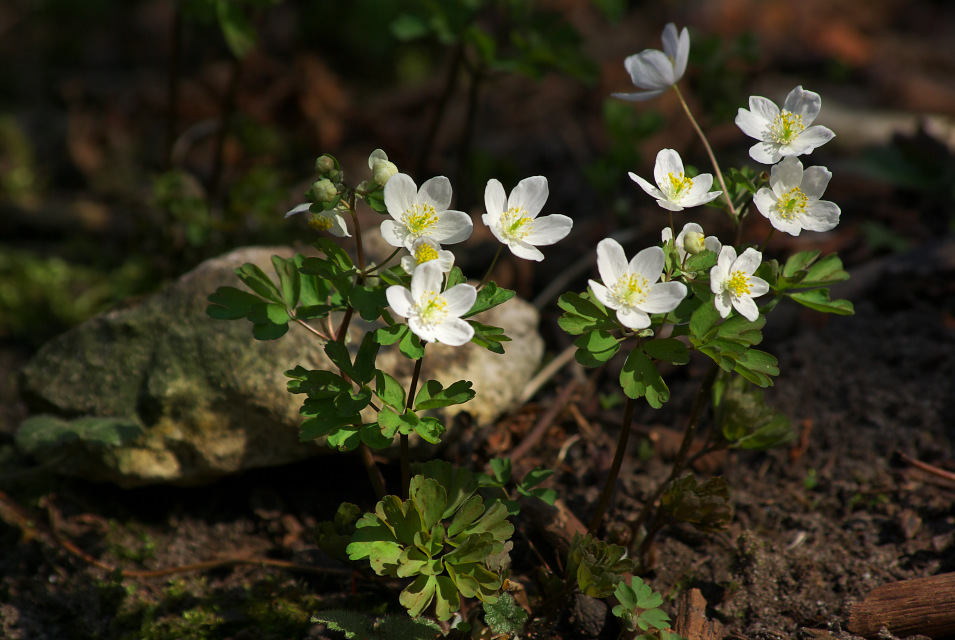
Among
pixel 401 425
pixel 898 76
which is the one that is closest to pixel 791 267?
pixel 401 425

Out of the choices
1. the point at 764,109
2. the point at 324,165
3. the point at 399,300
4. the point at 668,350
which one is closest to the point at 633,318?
the point at 668,350

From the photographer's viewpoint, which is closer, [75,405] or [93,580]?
[93,580]

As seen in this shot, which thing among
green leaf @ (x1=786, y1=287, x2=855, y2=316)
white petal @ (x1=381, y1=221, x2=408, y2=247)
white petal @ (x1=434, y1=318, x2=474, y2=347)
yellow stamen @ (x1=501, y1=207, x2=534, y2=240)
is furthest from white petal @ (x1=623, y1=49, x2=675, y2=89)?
white petal @ (x1=434, y1=318, x2=474, y2=347)

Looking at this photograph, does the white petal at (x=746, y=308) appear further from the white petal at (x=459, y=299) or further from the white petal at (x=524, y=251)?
the white petal at (x=459, y=299)

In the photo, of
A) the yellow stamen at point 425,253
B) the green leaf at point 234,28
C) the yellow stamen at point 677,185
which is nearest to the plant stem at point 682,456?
the yellow stamen at point 677,185

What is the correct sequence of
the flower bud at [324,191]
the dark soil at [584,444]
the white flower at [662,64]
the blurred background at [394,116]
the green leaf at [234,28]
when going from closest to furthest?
the flower bud at [324,191] < the white flower at [662,64] < the dark soil at [584,444] < the green leaf at [234,28] < the blurred background at [394,116]

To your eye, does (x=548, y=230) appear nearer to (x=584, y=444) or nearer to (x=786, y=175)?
(x=786, y=175)

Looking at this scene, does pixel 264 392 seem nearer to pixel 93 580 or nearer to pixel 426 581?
pixel 93 580
